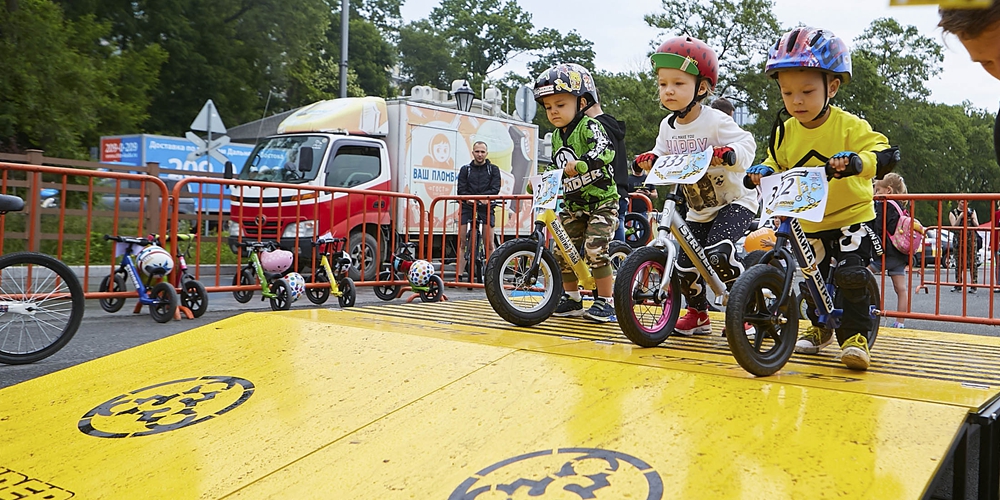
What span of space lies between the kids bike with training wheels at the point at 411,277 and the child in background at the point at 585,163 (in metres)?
3.83

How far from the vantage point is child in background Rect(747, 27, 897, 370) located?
3.56 meters

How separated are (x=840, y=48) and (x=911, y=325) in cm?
638

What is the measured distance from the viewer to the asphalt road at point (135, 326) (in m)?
5.02

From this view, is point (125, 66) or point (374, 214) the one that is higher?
point (125, 66)

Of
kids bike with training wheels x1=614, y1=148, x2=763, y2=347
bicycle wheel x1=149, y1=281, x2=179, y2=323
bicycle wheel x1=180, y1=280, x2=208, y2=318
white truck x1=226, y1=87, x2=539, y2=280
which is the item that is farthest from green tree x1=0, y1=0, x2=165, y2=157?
kids bike with training wheels x1=614, y1=148, x2=763, y2=347

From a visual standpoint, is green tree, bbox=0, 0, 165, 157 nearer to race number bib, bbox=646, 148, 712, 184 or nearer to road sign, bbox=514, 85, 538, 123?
road sign, bbox=514, 85, 538, 123

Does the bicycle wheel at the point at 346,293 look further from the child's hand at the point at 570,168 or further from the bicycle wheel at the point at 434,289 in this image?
the child's hand at the point at 570,168

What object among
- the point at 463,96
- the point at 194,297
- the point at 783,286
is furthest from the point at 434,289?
the point at 463,96

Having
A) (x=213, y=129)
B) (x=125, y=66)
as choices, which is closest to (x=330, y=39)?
(x=125, y=66)

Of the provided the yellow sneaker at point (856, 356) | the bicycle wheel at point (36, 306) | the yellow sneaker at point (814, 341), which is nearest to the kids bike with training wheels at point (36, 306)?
the bicycle wheel at point (36, 306)

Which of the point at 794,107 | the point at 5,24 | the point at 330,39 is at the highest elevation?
the point at 330,39

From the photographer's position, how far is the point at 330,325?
4.51m

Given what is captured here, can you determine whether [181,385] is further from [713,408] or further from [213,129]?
[213,129]

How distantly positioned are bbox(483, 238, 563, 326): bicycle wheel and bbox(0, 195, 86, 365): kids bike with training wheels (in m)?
2.70
